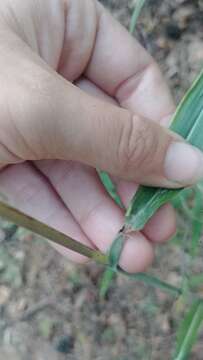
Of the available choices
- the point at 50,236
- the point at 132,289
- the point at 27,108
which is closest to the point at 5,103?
the point at 27,108

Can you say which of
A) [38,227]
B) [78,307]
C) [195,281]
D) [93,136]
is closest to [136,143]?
[93,136]

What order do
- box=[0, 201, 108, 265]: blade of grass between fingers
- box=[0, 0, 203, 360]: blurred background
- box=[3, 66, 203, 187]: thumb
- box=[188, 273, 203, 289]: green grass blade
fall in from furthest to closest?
box=[0, 0, 203, 360]: blurred background
box=[188, 273, 203, 289]: green grass blade
box=[3, 66, 203, 187]: thumb
box=[0, 201, 108, 265]: blade of grass between fingers

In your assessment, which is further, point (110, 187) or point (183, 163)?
point (110, 187)

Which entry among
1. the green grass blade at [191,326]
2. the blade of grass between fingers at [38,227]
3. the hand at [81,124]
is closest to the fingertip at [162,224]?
the hand at [81,124]

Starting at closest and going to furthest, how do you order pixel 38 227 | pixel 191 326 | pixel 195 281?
pixel 38 227 → pixel 191 326 → pixel 195 281

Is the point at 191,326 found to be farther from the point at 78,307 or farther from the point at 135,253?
the point at 78,307

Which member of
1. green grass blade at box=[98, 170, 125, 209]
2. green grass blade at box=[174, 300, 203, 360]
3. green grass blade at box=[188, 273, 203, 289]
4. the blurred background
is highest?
green grass blade at box=[98, 170, 125, 209]

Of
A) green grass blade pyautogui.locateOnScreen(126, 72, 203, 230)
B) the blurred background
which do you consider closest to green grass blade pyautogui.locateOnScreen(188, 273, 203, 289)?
the blurred background

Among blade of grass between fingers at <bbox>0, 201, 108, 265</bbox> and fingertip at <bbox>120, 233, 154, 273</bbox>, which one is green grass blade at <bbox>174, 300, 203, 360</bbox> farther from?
blade of grass between fingers at <bbox>0, 201, 108, 265</bbox>
